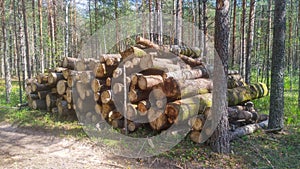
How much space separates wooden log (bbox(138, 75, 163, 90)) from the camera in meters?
6.05

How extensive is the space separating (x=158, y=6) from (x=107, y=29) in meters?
11.2

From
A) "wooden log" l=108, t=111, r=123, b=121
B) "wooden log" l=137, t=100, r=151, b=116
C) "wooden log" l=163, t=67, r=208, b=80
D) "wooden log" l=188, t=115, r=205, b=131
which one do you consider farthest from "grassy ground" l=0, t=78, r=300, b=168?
"wooden log" l=163, t=67, r=208, b=80

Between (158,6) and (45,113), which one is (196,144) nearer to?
(45,113)

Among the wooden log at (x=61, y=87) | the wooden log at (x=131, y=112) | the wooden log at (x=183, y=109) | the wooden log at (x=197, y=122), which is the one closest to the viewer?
the wooden log at (x=197, y=122)

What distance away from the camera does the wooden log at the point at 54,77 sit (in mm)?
8227

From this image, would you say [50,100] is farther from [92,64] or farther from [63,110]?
[92,64]

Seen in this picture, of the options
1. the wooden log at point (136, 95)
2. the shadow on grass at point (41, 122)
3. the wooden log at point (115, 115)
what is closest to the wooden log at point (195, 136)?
the wooden log at point (136, 95)

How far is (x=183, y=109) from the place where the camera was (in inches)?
215

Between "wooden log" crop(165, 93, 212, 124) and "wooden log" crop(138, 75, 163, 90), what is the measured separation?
0.80 m

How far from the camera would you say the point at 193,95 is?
6355mm

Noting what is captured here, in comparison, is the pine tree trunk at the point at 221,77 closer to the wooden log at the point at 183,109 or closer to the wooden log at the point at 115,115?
the wooden log at the point at 183,109

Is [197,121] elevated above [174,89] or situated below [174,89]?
below

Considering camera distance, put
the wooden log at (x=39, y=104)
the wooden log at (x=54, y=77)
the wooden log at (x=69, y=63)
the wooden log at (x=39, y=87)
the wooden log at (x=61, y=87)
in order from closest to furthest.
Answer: the wooden log at (x=61, y=87)
the wooden log at (x=54, y=77)
the wooden log at (x=69, y=63)
the wooden log at (x=39, y=104)
the wooden log at (x=39, y=87)

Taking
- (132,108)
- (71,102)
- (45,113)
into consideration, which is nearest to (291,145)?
(132,108)
